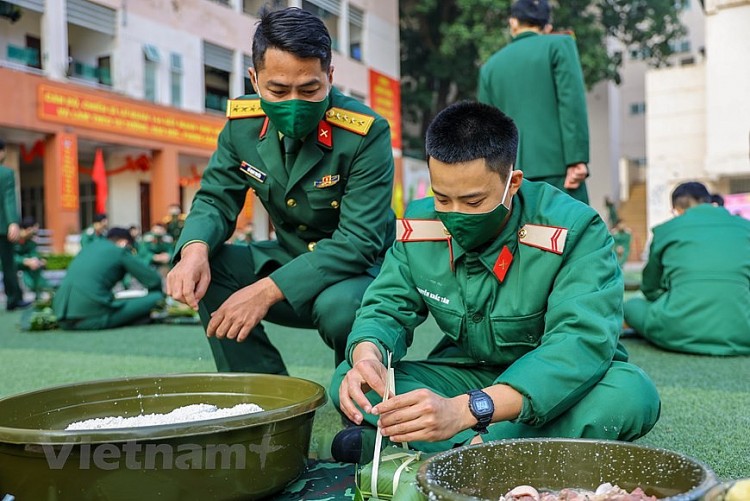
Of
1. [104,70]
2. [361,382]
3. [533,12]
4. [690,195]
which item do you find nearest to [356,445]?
[361,382]

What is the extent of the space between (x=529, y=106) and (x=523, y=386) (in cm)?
249

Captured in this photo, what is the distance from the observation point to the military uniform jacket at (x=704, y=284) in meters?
3.53

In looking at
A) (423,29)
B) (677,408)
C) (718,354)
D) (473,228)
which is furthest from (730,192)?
(473,228)

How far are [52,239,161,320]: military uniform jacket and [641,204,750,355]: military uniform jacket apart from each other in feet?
12.8

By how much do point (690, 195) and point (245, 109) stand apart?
2.46 meters

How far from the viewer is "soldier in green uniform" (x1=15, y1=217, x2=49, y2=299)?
8.77 meters

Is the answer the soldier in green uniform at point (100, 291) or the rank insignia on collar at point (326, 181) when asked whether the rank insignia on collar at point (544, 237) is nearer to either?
the rank insignia on collar at point (326, 181)

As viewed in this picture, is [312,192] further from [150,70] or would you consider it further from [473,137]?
[150,70]

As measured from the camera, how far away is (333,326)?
87.5 inches

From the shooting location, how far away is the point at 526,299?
5.58ft

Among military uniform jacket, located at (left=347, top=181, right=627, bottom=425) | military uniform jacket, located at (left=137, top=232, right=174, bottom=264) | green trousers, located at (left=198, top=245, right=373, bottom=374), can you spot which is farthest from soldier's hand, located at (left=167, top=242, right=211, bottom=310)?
military uniform jacket, located at (left=137, top=232, right=174, bottom=264)

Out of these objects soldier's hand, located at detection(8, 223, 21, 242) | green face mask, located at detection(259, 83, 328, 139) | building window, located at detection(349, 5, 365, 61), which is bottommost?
soldier's hand, located at detection(8, 223, 21, 242)

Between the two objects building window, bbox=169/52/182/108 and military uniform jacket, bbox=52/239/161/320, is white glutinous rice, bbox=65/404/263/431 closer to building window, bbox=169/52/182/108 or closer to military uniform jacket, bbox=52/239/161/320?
military uniform jacket, bbox=52/239/161/320

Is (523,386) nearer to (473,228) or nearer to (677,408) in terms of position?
(473,228)
